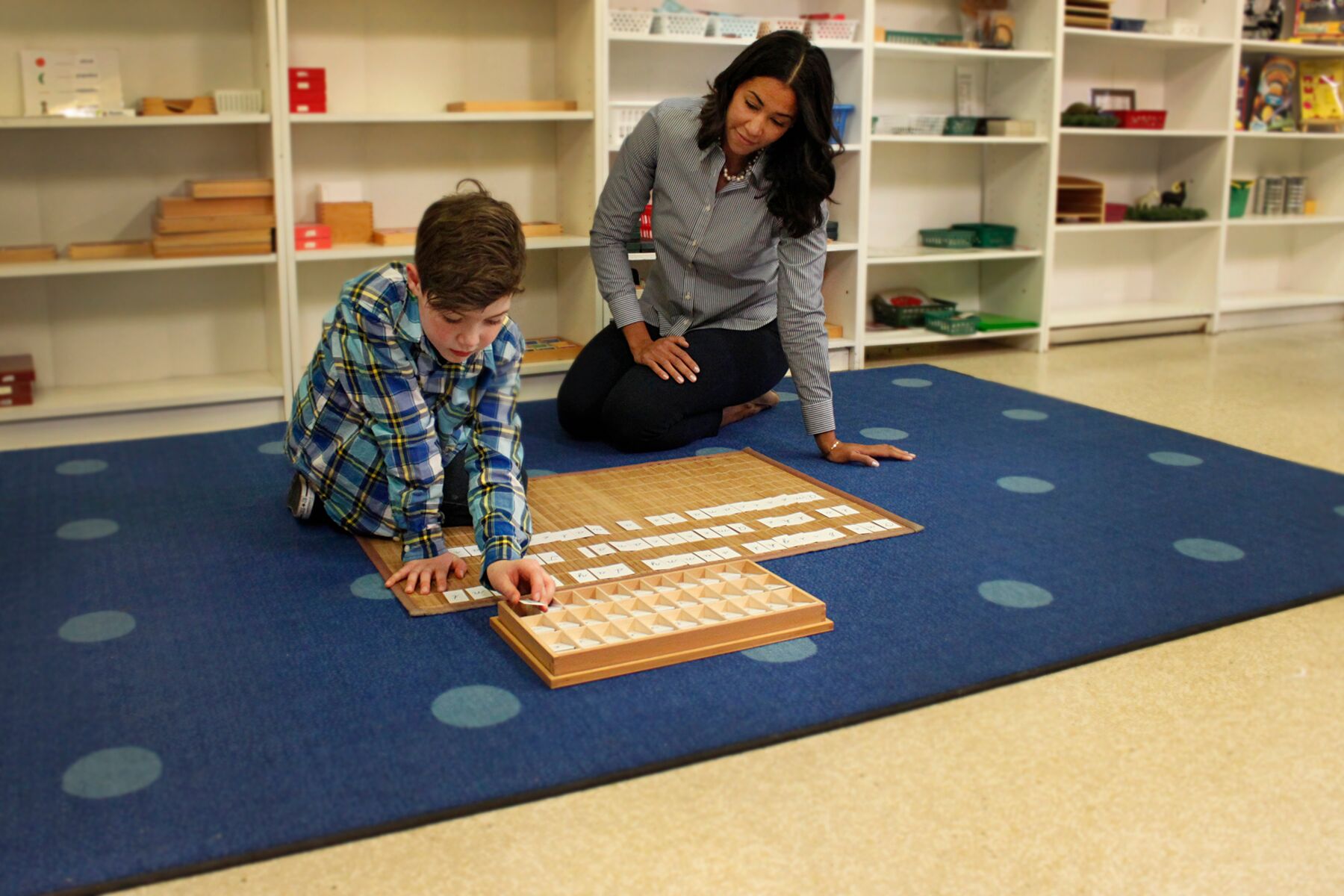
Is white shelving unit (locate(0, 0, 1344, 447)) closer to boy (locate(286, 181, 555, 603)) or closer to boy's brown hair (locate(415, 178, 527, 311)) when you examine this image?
boy (locate(286, 181, 555, 603))

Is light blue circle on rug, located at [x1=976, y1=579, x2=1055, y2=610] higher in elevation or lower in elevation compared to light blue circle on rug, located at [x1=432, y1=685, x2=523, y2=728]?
higher

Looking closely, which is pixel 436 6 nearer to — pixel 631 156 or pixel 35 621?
pixel 631 156

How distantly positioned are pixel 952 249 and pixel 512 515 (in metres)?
2.73

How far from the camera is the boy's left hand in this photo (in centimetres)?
162

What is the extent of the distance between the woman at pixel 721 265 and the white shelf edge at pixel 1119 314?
5.78 feet

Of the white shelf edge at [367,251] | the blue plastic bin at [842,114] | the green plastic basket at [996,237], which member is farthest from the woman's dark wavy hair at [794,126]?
the green plastic basket at [996,237]

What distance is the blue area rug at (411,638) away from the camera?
1289mm

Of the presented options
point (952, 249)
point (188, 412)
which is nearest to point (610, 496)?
point (188, 412)

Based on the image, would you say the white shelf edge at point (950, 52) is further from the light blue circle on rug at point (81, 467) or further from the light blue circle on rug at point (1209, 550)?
the light blue circle on rug at point (81, 467)

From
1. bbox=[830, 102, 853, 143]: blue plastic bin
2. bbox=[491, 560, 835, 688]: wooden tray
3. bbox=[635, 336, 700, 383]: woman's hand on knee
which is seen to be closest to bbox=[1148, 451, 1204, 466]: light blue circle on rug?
bbox=[635, 336, 700, 383]: woman's hand on knee

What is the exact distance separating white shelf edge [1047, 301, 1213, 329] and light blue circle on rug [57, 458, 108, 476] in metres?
3.02

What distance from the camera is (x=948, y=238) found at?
4.06m

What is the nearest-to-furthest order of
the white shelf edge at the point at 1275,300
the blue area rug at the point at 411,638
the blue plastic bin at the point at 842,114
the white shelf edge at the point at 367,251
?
the blue area rug at the point at 411,638 → the white shelf edge at the point at 367,251 → the blue plastic bin at the point at 842,114 → the white shelf edge at the point at 1275,300

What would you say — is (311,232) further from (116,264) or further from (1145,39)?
(1145,39)
